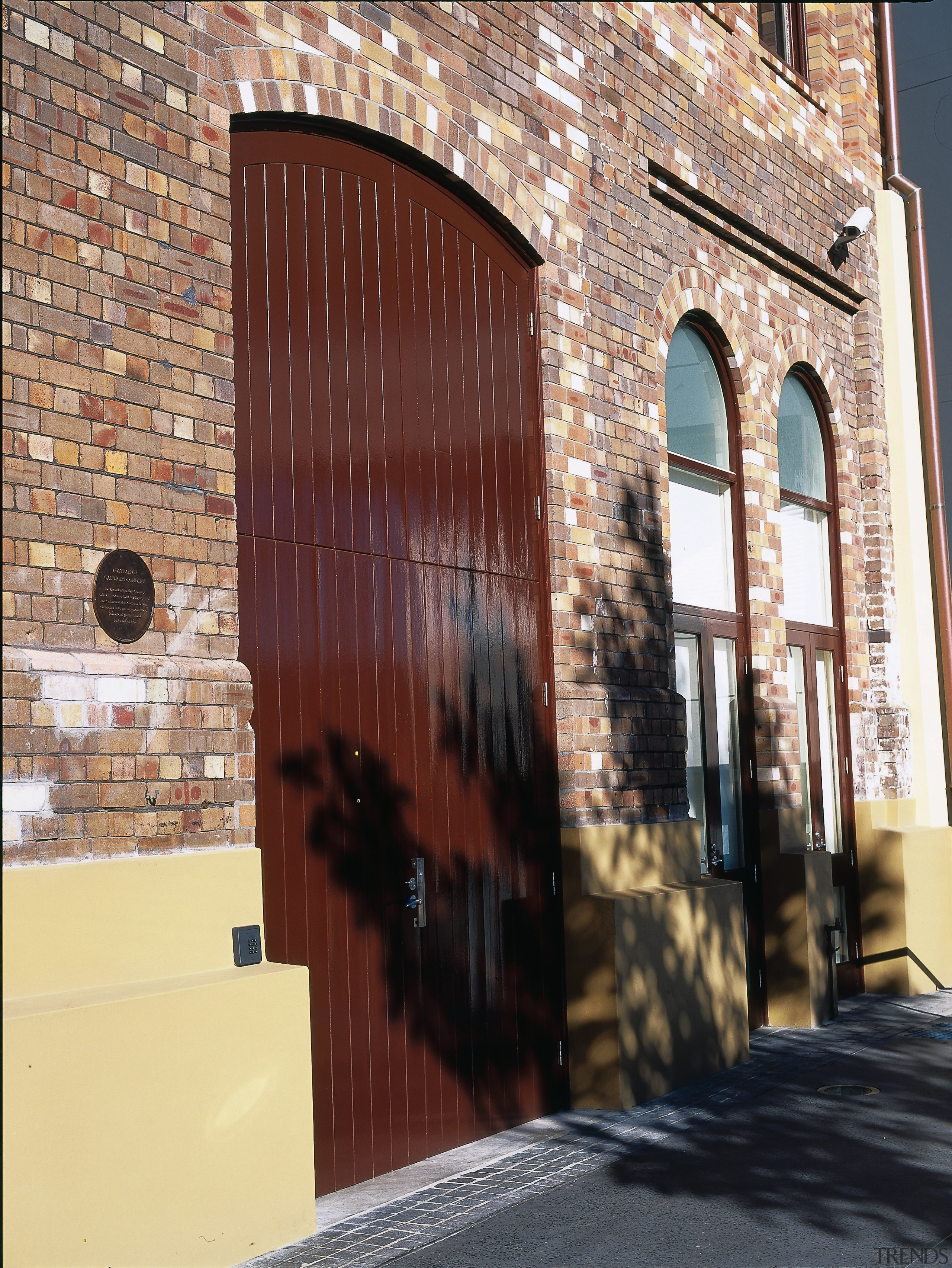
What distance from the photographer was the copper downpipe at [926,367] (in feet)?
35.7

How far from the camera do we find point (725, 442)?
902 cm

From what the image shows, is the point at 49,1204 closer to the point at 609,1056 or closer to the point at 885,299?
the point at 609,1056

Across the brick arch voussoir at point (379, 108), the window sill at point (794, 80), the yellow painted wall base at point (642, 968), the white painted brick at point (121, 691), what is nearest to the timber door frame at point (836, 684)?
the window sill at point (794, 80)

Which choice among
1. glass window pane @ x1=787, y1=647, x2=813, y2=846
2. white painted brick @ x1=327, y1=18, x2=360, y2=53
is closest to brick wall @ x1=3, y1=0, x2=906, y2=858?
white painted brick @ x1=327, y1=18, x2=360, y2=53

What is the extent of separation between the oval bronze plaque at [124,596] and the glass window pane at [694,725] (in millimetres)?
4365

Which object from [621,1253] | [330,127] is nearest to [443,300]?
[330,127]

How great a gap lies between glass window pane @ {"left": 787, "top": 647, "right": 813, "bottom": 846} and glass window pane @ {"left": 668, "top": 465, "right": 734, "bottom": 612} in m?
1.13

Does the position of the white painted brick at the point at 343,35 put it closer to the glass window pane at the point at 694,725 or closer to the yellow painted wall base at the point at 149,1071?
the yellow painted wall base at the point at 149,1071

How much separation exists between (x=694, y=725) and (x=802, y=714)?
68.6 inches

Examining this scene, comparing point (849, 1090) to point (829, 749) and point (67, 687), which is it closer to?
point (829, 749)

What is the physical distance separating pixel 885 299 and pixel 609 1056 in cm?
730

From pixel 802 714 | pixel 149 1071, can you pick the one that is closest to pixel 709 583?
pixel 802 714

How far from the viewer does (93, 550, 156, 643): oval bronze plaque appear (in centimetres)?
444

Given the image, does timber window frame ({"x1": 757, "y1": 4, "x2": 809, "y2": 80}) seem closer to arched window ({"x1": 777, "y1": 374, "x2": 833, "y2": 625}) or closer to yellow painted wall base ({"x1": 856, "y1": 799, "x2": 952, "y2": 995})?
arched window ({"x1": 777, "y1": 374, "x2": 833, "y2": 625})
